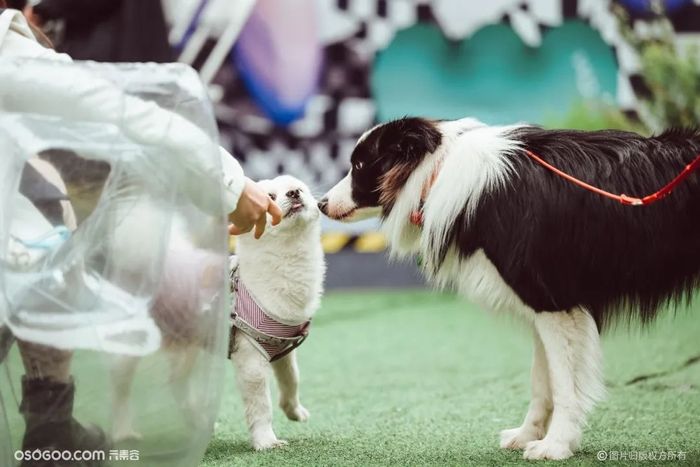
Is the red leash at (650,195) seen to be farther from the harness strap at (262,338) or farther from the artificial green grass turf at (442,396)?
the harness strap at (262,338)

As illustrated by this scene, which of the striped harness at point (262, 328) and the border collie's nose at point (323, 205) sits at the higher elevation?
the border collie's nose at point (323, 205)

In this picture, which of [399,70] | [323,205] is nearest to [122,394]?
[323,205]

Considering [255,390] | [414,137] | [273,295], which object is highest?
[414,137]

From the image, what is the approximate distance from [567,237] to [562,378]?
1.37 feet

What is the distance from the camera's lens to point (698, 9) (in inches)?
286

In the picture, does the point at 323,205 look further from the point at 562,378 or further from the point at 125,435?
the point at 125,435

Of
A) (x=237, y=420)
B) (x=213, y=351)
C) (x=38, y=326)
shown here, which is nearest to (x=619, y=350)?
(x=237, y=420)

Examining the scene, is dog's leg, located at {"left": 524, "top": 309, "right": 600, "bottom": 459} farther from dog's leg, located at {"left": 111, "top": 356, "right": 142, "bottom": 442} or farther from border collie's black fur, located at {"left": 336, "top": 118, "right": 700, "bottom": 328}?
dog's leg, located at {"left": 111, "top": 356, "right": 142, "bottom": 442}

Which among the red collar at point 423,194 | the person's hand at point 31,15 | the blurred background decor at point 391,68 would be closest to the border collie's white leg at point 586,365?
the red collar at point 423,194

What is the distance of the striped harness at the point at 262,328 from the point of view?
2977mm

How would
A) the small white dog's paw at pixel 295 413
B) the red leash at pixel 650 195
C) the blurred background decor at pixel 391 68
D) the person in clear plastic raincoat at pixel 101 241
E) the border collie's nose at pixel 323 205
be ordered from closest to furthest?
the person in clear plastic raincoat at pixel 101 241
the red leash at pixel 650 195
the border collie's nose at pixel 323 205
the small white dog's paw at pixel 295 413
the blurred background decor at pixel 391 68

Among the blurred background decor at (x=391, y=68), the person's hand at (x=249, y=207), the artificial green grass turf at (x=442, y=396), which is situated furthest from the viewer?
the blurred background decor at (x=391, y=68)

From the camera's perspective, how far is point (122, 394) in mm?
2113

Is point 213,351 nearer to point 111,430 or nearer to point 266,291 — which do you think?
point 111,430
